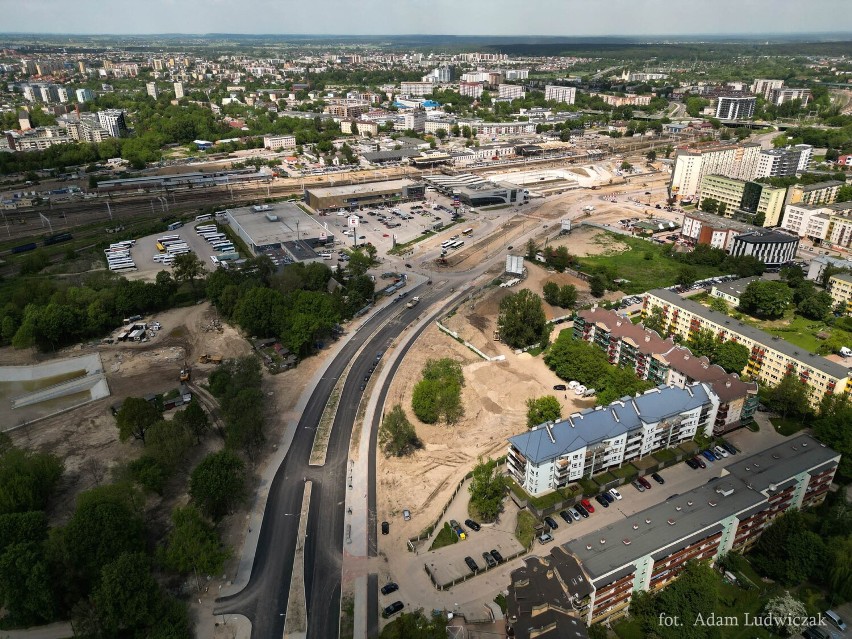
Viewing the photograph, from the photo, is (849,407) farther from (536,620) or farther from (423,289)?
(423,289)

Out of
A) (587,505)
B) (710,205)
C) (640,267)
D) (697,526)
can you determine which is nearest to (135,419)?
(587,505)

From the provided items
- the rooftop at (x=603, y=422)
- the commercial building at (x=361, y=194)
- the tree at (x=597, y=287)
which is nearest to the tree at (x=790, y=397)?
the rooftop at (x=603, y=422)

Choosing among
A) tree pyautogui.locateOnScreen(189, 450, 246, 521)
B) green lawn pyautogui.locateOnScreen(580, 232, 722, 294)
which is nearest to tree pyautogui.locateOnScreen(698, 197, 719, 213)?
green lawn pyautogui.locateOnScreen(580, 232, 722, 294)

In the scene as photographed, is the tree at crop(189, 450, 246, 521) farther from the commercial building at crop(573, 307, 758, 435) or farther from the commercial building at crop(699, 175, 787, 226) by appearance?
the commercial building at crop(699, 175, 787, 226)

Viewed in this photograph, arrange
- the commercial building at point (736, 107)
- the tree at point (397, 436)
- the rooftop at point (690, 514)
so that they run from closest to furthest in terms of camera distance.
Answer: the rooftop at point (690, 514), the tree at point (397, 436), the commercial building at point (736, 107)

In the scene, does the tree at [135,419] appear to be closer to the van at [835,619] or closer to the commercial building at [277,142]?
the van at [835,619]

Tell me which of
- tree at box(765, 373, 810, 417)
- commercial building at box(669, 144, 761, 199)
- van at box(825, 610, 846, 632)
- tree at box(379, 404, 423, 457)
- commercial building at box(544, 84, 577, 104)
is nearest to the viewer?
van at box(825, 610, 846, 632)

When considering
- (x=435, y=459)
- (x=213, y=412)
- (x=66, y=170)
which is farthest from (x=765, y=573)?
(x=66, y=170)
